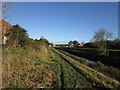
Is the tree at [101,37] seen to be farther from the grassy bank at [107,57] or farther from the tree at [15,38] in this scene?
the tree at [15,38]

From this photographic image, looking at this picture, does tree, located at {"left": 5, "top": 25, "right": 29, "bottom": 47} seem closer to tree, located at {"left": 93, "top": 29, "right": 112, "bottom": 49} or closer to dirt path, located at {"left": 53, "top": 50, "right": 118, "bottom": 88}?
dirt path, located at {"left": 53, "top": 50, "right": 118, "bottom": 88}

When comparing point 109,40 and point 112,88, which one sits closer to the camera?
point 112,88

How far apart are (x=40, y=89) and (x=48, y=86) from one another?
20.4 inches

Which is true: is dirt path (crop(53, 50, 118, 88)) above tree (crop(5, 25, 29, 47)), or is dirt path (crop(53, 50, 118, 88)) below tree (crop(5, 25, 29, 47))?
below

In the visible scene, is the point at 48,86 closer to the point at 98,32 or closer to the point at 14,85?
the point at 14,85

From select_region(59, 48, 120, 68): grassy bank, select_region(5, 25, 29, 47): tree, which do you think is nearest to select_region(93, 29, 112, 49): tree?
select_region(59, 48, 120, 68): grassy bank

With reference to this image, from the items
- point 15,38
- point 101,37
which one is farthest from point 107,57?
point 15,38

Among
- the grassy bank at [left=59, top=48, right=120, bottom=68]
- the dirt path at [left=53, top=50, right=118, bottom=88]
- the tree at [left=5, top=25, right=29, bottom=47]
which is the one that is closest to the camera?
the dirt path at [left=53, top=50, right=118, bottom=88]

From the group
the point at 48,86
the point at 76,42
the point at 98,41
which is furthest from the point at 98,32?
the point at 76,42

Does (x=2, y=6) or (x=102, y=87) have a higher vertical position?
(x=2, y=6)

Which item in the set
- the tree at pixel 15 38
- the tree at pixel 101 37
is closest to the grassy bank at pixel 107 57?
the tree at pixel 101 37

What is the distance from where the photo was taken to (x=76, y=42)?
108 m

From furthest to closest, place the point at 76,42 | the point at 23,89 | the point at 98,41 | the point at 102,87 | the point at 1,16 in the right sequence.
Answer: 1. the point at 76,42
2. the point at 98,41
3. the point at 102,87
4. the point at 23,89
5. the point at 1,16

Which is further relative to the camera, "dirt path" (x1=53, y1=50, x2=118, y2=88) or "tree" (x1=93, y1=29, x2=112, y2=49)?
"tree" (x1=93, y1=29, x2=112, y2=49)
